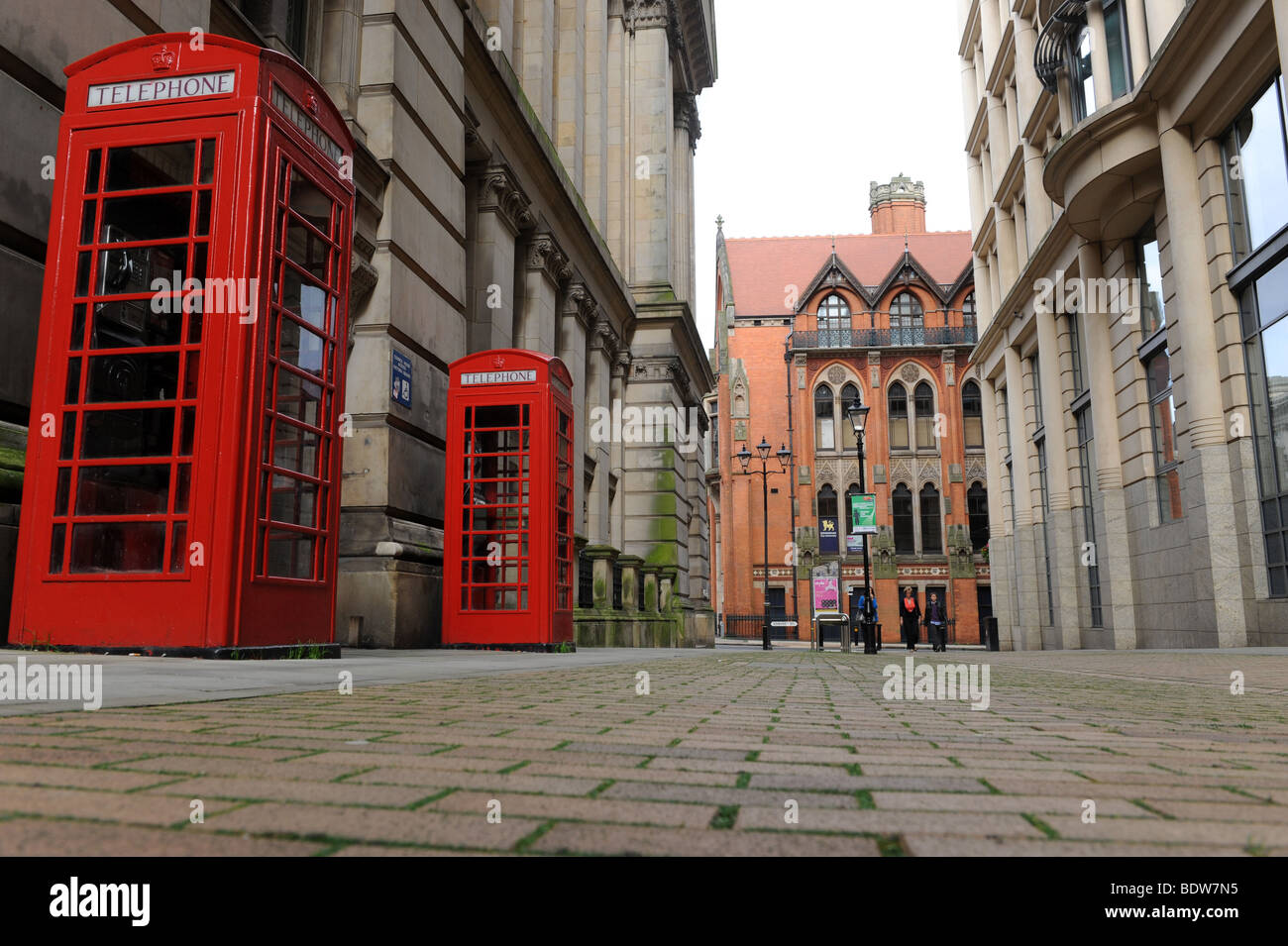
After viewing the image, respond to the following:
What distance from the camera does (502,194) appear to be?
13.9m

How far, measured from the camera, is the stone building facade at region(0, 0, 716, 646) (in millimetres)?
5715

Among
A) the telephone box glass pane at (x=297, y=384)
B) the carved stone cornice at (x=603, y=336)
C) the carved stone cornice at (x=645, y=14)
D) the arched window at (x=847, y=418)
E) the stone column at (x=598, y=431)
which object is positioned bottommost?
the telephone box glass pane at (x=297, y=384)

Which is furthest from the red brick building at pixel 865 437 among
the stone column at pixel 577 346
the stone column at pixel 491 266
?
the stone column at pixel 491 266

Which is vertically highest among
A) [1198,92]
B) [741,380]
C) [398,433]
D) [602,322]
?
[741,380]

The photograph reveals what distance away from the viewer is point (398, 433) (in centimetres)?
950

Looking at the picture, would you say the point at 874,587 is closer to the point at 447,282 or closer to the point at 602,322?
the point at 602,322

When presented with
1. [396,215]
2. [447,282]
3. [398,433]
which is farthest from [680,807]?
[447,282]

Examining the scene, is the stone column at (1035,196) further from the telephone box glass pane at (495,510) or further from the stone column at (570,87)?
the telephone box glass pane at (495,510)

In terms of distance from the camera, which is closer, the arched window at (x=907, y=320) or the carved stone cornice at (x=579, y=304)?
the carved stone cornice at (x=579, y=304)

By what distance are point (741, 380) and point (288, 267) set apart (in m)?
44.5

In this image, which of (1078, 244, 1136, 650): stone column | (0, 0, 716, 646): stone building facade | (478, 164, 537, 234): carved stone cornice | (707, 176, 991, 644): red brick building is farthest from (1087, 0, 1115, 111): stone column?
(707, 176, 991, 644): red brick building

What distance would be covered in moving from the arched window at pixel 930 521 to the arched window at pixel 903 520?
63 cm

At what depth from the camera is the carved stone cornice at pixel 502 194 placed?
1366cm

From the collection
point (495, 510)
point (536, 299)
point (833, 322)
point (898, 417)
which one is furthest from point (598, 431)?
point (833, 322)
